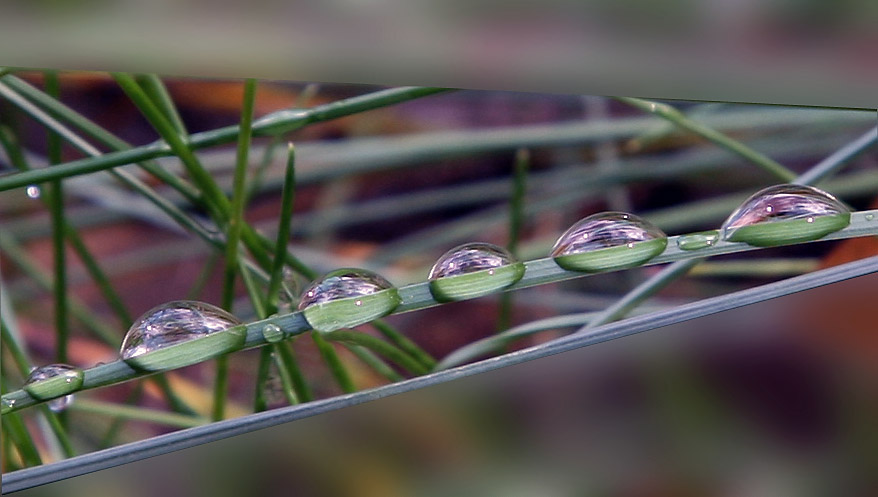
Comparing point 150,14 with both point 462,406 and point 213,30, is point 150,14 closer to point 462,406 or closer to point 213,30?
point 213,30

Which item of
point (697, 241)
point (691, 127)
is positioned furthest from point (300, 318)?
point (691, 127)

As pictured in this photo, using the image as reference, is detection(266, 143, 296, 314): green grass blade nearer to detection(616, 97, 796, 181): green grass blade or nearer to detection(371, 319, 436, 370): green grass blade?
detection(371, 319, 436, 370): green grass blade

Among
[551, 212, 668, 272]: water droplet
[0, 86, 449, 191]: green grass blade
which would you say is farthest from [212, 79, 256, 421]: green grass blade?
[551, 212, 668, 272]: water droplet

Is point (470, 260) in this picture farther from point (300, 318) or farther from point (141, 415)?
point (141, 415)

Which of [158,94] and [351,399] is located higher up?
[158,94]

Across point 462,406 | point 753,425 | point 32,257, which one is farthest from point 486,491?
point 32,257

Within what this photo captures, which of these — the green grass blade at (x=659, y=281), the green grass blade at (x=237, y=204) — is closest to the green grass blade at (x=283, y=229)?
the green grass blade at (x=237, y=204)

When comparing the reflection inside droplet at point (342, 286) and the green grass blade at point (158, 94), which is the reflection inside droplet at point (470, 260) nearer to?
the reflection inside droplet at point (342, 286)
